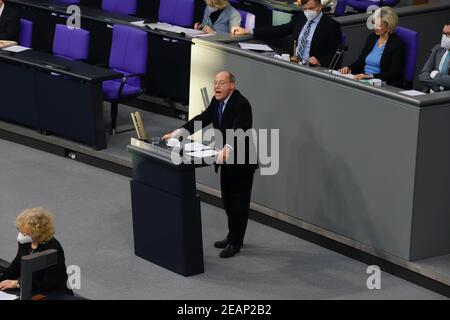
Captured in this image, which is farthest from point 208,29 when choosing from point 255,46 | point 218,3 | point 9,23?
point 9,23

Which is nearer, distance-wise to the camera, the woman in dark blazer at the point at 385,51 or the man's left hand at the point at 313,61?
the man's left hand at the point at 313,61

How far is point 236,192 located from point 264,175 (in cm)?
84

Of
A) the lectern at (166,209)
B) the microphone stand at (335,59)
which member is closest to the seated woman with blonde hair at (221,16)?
the microphone stand at (335,59)

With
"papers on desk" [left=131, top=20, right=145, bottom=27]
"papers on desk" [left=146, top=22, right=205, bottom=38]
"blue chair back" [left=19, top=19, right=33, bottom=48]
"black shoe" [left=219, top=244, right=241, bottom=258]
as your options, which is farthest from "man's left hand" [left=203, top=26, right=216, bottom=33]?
"black shoe" [left=219, top=244, right=241, bottom=258]

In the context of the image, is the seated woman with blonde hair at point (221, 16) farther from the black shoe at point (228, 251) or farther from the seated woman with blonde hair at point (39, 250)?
the seated woman with blonde hair at point (39, 250)

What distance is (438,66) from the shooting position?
9992mm

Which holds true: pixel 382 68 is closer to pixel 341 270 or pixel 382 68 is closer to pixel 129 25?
pixel 341 270

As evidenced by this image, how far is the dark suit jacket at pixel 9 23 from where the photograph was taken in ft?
42.7

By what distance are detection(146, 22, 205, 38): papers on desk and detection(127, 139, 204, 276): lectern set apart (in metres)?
3.36

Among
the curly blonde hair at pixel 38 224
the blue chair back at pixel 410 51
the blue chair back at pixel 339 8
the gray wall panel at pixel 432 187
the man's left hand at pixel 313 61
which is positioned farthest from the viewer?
the blue chair back at pixel 339 8

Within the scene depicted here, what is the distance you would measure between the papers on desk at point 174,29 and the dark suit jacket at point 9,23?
153cm

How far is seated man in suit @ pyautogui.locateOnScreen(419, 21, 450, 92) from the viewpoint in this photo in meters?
9.82

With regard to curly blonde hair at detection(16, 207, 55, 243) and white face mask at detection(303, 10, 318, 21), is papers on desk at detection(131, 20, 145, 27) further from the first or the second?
curly blonde hair at detection(16, 207, 55, 243)

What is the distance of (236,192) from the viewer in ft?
30.1
